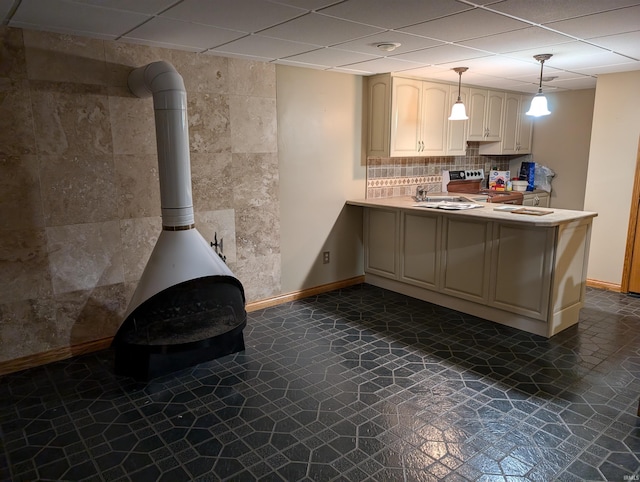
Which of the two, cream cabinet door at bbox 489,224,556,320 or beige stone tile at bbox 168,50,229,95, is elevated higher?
beige stone tile at bbox 168,50,229,95

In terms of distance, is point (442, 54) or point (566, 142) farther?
point (566, 142)

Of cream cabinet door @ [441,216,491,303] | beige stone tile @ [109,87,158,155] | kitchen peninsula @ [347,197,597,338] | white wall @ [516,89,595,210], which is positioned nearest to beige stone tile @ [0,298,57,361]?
beige stone tile @ [109,87,158,155]

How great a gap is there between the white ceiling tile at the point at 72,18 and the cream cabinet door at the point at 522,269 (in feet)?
9.67

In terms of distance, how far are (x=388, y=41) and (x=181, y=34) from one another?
4.52 feet

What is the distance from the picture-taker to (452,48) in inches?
125

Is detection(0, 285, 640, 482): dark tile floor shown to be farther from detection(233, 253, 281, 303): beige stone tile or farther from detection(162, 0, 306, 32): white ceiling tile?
detection(162, 0, 306, 32): white ceiling tile

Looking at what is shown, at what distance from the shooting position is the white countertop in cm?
317

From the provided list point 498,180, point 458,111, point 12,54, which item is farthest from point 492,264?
point 12,54

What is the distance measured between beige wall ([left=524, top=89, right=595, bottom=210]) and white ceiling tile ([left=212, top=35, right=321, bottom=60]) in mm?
4027

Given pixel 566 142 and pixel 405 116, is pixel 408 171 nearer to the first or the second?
pixel 405 116

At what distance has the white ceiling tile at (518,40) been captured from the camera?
276 cm

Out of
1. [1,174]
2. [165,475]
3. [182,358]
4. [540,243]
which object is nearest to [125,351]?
[182,358]

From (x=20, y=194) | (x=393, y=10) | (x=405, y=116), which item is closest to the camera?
(x=393, y=10)

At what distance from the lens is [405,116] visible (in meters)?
4.46
